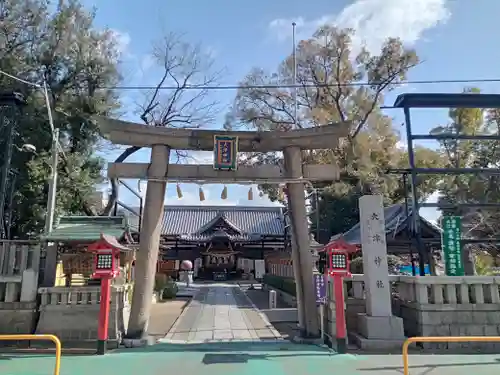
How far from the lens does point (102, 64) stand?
787 inches

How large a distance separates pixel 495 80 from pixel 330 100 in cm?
1582

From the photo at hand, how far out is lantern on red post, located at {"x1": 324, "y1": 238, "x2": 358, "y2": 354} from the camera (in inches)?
320

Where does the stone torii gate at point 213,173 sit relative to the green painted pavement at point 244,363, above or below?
above

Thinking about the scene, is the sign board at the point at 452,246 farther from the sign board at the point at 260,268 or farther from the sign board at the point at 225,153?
the sign board at the point at 260,268

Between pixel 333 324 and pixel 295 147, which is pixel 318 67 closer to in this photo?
pixel 295 147

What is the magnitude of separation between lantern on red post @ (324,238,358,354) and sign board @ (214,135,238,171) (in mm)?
3374

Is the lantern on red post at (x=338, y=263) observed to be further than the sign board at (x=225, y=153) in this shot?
No

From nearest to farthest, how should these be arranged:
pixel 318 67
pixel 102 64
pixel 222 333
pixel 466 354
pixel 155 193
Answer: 1. pixel 466 354
2. pixel 155 193
3. pixel 222 333
4. pixel 102 64
5. pixel 318 67

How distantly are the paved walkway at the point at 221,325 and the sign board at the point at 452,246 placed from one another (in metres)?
5.12

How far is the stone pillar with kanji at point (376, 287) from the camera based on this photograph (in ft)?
27.6

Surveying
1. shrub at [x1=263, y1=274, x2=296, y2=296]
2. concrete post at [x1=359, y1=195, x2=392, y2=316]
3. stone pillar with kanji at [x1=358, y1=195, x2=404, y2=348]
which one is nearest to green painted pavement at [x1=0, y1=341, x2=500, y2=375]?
stone pillar with kanji at [x1=358, y1=195, x2=404, y2=348]

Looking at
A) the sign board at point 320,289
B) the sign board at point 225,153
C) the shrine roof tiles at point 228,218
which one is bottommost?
the sign board at point 320,289

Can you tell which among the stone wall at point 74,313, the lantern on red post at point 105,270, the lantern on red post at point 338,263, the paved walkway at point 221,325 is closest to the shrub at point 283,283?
the paved walkway at point 221,325

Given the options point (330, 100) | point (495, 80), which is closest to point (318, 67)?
point (330, 100)
